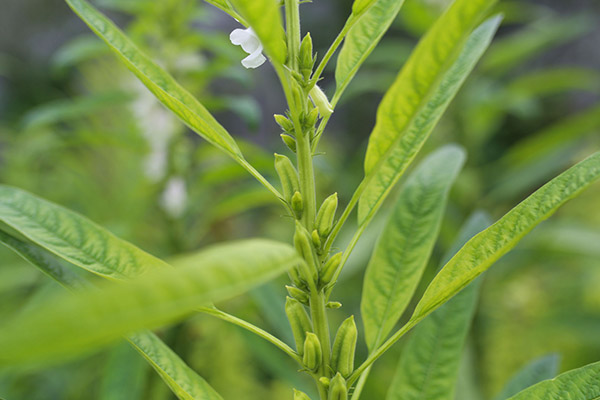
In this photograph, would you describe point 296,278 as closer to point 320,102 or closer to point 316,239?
point 316,239

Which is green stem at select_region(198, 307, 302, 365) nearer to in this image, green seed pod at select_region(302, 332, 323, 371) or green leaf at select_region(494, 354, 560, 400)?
green seed pod at select_region(302, 332, 323, 371)

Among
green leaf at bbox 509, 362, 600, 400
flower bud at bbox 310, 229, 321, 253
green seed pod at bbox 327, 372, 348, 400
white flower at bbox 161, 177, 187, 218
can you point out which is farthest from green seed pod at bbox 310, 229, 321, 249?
white flower at bbox 161, 177, 187, 218

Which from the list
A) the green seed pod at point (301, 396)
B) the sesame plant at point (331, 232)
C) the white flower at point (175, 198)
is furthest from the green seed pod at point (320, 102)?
the white flower at point (175, 198)

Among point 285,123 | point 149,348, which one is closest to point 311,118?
point 285,123

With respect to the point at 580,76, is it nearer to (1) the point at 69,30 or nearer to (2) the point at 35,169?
(2) the point at 35,169

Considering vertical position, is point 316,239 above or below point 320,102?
below

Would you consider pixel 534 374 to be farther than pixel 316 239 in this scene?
Yes

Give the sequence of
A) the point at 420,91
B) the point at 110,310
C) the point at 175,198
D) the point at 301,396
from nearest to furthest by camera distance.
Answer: the point at 110,310
the point at 420,91
the point at 301,396
the point at 175,198
